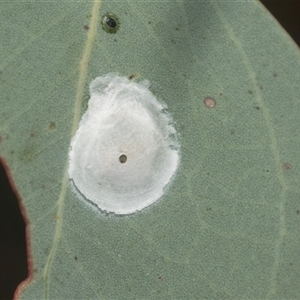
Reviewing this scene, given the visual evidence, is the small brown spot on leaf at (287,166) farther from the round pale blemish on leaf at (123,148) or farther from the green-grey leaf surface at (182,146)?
the round pale blemish on leaf at (123,148)

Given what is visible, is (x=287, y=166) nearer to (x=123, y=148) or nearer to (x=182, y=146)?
(x=182, y=146)

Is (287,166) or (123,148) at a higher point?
(123,148)

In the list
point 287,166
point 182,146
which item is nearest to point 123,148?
point 182,146

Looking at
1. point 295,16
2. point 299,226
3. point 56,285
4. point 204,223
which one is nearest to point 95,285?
point 56,285

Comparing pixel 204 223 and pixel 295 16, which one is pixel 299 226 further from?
pixel 295 16
